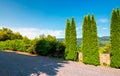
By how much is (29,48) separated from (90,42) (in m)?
9.03

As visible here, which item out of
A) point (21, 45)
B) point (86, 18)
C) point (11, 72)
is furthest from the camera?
point (21, 45)

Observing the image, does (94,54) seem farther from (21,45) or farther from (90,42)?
(21,45)

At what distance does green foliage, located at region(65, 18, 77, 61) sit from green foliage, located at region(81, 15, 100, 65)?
1.40 m

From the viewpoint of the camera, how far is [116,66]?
51.9 feet

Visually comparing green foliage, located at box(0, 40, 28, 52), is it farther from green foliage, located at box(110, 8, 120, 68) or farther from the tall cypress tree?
green foliage, located at box(110, 8, 120, 68)

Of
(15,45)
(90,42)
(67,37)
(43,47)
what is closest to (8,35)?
(15,45)

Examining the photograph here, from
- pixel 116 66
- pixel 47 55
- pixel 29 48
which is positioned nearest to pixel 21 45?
pixel 29 48

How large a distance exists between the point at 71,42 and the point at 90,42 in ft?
8.13

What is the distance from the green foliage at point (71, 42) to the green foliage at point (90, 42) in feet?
4.60

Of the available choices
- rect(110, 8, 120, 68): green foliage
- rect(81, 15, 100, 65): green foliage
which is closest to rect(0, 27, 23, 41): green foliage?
rect(81, 15, 100, 65): green foliage

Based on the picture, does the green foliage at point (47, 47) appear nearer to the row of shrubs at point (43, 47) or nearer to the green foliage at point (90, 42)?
the row of shrubs at point (43, 47)

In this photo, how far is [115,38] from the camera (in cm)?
1606

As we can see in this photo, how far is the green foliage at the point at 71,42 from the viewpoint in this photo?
18836mm

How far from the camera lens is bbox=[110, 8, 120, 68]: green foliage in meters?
15.8
